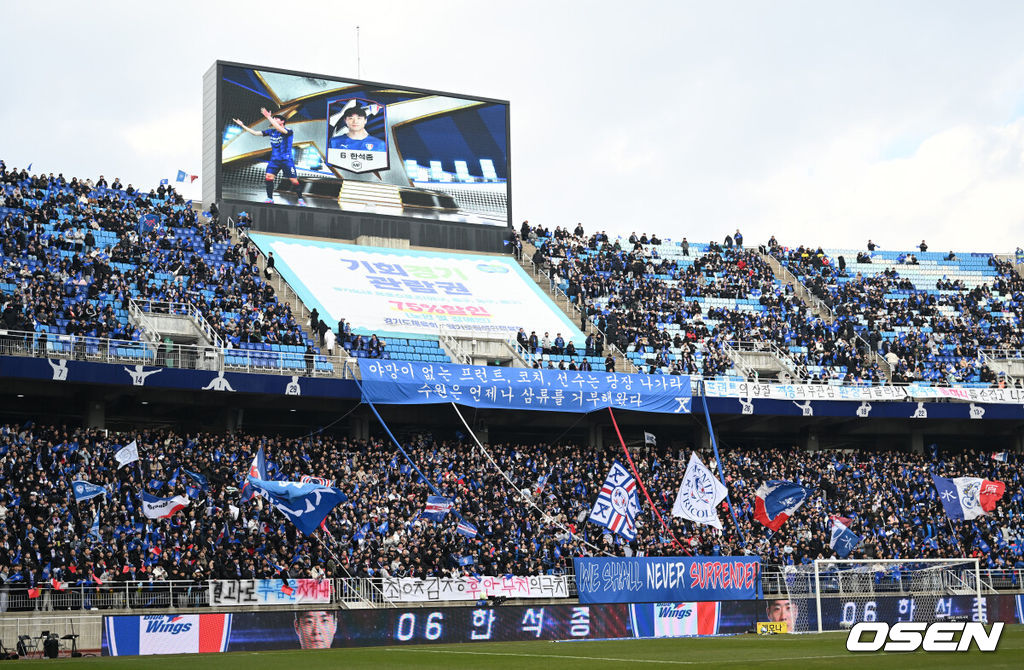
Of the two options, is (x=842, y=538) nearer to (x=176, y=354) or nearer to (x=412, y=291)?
(x=412, y=291)

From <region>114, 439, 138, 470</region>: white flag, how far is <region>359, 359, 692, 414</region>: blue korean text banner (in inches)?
337

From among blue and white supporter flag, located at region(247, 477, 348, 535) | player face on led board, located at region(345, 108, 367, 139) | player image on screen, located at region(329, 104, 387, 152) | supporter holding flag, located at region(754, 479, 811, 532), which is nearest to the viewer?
blue and white supporter flag, located at region(247, 477, 348, 535)

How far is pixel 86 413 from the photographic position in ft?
142

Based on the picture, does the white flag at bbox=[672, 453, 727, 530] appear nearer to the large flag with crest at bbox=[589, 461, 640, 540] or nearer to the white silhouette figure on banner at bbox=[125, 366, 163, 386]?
the large flag with crest at bbox=[589, 461, 640, 540]

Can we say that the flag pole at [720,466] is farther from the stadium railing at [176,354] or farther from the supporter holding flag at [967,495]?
the stadium railing at [176,354]

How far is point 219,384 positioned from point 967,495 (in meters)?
28.1

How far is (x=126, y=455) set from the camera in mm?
38000

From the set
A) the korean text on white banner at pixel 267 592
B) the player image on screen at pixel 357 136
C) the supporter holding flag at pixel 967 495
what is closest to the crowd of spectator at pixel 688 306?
the supporter holding flag at pixel 967 495

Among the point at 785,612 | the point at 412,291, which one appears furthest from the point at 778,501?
the point at 412,291

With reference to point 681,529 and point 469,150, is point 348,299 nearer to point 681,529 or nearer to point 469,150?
point 469,150

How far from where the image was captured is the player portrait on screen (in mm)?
59469

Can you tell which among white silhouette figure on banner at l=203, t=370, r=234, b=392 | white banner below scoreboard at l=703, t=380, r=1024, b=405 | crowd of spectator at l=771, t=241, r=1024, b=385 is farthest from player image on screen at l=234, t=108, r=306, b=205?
crowd of spectator at l=771, t=241, r=1024, b=385

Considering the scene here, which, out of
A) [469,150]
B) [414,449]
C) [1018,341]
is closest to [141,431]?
[414,449]

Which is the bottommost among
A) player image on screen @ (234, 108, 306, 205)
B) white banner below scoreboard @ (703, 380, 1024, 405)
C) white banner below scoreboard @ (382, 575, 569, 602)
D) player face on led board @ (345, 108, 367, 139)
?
white banner below scoreboard @ (382, 575, 569, 602)
